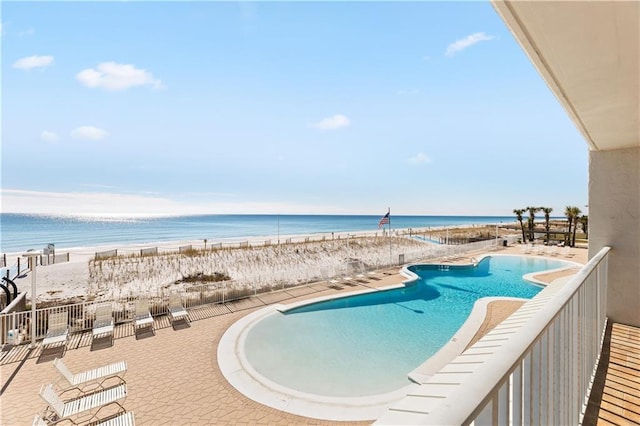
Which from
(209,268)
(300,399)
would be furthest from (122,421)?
(209,268)

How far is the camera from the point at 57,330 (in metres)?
7.39

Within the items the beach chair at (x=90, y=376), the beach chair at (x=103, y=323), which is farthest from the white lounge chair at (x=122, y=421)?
the beach chair at (x=103, y=323)

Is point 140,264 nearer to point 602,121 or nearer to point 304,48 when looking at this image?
point 304,48

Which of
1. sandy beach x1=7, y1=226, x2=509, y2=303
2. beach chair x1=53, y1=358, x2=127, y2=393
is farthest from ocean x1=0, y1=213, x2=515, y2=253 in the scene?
beach chair x1=53, y1=358, x2=127, y2=393

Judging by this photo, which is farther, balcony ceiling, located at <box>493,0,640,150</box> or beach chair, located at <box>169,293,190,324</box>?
beach chair, located at <box>169,293,190,324</box>

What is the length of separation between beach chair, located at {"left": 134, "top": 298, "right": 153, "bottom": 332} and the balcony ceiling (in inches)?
381

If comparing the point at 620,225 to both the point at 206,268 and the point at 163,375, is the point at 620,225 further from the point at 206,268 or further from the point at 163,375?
the point at 206,268

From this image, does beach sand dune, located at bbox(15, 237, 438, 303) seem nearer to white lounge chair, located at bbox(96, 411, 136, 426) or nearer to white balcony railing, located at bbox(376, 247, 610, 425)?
white lounge chair, located at bbox(96, 411, 136, 426)

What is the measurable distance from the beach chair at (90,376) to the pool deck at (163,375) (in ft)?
0.95

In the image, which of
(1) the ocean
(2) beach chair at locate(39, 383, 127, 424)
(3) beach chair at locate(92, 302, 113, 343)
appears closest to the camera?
(2) beach chair at locate(39, 383, 127, 424)

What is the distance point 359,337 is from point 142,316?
252 inches

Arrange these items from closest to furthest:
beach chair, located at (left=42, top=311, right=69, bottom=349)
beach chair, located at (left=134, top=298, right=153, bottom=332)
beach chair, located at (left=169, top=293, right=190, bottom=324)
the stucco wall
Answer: the stucco wall < beach chair, located at (left=42, top=311, right=69, bottom=349) < beach chair, located at (left=134, top=298, right=153, bottom=332) < beach chair, located at (left=169, top=293, right=190, bottom=324)

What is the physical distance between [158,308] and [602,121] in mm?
11195

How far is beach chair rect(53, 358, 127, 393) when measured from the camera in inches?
207
